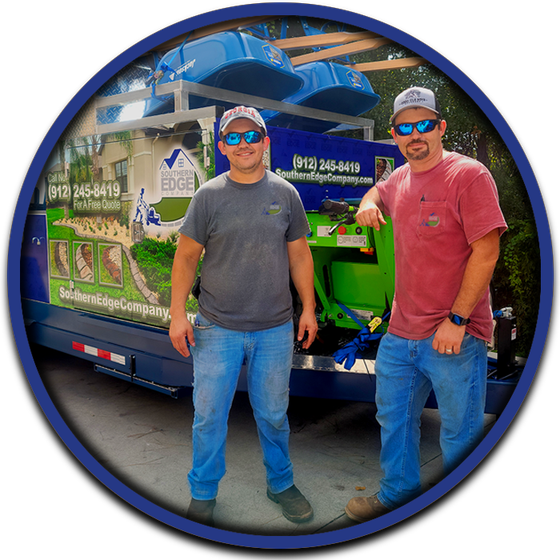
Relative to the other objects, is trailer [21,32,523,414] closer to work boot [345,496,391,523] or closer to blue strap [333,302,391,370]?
blue strap [333,302,391,370]

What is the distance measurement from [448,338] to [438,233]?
46 centimetres

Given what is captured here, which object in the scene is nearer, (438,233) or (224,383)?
(438,233)

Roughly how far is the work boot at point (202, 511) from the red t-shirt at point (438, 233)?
52.4 inches

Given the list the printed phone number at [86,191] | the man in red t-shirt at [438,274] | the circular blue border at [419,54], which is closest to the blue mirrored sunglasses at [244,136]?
the circular blue border at [419,54]

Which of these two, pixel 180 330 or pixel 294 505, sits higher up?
pixel 180 330

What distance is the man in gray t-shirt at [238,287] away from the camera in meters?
2.72

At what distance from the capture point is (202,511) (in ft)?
9.57

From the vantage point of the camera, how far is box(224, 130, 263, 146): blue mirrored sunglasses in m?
2.68

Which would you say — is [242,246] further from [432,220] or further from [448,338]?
[448,338]

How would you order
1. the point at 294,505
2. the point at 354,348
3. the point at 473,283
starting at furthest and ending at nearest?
the point at 354,348, the point at 294,505, the point at 473,283

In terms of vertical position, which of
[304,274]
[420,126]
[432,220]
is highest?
[420,126]

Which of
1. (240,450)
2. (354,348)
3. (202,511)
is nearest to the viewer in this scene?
(202,511)

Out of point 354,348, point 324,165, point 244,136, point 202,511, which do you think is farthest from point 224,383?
point 324,165

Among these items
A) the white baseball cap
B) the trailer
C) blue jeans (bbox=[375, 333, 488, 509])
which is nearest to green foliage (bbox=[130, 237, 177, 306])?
the trailer
